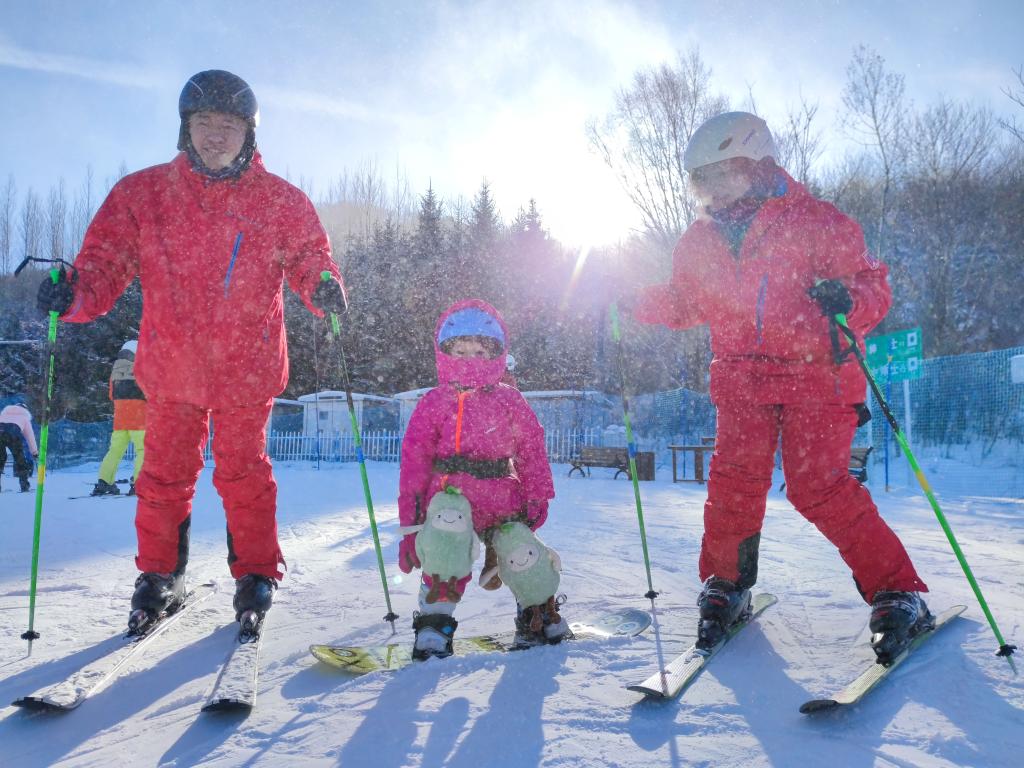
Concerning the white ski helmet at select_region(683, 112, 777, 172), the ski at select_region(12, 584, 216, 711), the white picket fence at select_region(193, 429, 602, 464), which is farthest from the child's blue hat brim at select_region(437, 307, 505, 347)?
the white picket fence at select_region(193, 429, 602, 464)

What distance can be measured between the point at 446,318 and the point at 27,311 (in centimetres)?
3918

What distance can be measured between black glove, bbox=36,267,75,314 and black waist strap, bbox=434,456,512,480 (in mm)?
1377

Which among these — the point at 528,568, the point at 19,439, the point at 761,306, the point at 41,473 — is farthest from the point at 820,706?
the point at 19,439

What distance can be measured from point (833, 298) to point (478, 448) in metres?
1.26

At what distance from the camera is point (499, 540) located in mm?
2242

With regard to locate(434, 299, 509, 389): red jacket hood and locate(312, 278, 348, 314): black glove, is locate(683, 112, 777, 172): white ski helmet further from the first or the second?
locate(312, 278, 348, 314): black glove

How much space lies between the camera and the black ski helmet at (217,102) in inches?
93.1

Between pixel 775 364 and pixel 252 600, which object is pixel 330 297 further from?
pixel 775 364

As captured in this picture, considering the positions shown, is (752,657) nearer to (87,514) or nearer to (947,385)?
(87,514)

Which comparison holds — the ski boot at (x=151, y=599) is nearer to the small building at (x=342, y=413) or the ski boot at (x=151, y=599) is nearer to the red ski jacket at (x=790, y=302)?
the red ski jacket at (x=790, y=302)

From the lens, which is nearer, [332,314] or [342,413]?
[332,314]

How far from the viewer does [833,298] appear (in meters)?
2.03

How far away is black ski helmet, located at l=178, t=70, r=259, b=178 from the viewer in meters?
2.37

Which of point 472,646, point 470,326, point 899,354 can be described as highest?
point 899,354
